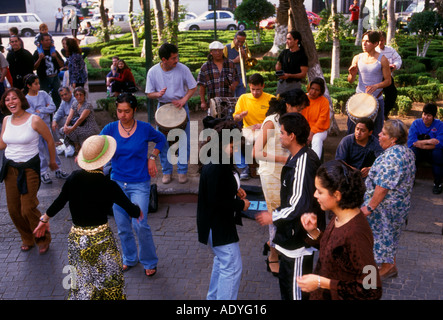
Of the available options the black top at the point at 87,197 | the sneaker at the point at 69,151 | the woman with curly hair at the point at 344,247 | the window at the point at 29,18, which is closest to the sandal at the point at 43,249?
the black top at the point at 87,197

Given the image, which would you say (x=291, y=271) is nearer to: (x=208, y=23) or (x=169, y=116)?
(x=169, y=116)

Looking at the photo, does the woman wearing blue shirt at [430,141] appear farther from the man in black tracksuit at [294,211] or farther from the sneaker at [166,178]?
the man in black tracksuit at [294,211]

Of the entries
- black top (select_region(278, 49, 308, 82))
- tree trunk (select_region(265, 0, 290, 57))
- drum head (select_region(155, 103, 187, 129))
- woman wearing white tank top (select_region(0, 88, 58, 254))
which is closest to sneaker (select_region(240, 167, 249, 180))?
drum head (select_region(155, 103, 187, 129))

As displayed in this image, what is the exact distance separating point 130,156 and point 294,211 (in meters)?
1.98

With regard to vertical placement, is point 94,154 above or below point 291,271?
above

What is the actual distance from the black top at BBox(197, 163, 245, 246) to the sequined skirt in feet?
2.52

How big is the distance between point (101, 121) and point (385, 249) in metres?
7.85

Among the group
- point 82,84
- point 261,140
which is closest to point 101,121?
point 82,84

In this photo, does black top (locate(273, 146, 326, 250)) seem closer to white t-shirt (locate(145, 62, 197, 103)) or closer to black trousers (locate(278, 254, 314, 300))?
black trousers (locate(278, 254, 314, 300))

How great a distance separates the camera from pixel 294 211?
4051 millimetres

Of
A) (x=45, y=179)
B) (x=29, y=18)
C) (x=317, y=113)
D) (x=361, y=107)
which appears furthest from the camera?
(x=29, y=18)

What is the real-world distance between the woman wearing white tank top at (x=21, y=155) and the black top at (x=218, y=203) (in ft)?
8.18

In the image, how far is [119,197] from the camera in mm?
4465

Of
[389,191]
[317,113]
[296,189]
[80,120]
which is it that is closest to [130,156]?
[296,189]
